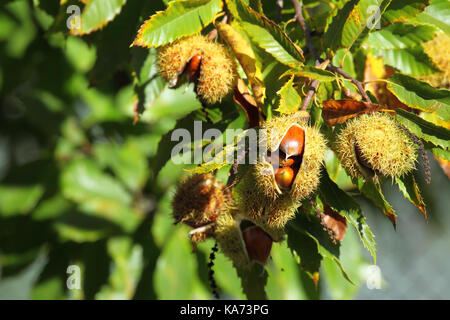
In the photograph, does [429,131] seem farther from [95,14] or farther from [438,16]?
[95,14]

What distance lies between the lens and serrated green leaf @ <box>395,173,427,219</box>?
3.25 feet

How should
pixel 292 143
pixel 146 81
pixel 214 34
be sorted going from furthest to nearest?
pixel 146 81, pixel 214 34, pixel 292 143

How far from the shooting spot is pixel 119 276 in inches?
74.4

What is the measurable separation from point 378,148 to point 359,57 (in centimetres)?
45

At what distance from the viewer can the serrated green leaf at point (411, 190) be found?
990 mm

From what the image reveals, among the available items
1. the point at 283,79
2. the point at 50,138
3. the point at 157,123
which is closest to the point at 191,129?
the point at 283,79

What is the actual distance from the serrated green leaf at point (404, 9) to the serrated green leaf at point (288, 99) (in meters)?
0.35

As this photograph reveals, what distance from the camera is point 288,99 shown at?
36.2 inches

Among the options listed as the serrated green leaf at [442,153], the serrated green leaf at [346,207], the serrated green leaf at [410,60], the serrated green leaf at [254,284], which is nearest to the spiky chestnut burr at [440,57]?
the serrated green leaf at [410,60]

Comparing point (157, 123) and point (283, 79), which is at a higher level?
point (283, 79)

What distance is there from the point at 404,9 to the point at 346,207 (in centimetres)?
49

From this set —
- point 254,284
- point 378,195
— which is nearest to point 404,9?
point 378,195

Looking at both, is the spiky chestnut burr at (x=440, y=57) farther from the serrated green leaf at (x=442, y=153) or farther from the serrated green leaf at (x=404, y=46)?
the serrated green leaf at (x=442, y=153)

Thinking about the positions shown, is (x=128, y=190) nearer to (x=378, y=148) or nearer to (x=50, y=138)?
(x=50, y=138)
